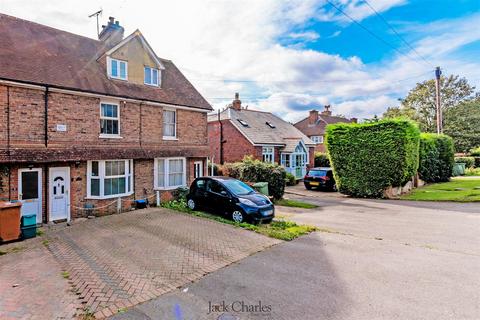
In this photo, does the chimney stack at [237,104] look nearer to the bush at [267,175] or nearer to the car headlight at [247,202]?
the bush at [267,175]

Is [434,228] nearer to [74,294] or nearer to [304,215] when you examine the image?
[304,215]

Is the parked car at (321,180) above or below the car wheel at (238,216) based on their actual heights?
above

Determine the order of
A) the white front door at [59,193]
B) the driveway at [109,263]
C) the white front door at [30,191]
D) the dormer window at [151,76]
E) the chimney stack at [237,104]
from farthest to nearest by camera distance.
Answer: the chimney stack at [237,104], the dormer window at [151,76], the white front door at [59,193], the white front door at [30,191], the driveway at [109,263]

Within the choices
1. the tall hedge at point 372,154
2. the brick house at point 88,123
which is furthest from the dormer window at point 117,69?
the tall hedge at point 372,154

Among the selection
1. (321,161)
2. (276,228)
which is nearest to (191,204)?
(276,228)

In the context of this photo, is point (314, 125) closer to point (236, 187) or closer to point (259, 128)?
point (259, 128)

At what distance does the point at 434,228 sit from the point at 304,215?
4921 mm

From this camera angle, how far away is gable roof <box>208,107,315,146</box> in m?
26.3

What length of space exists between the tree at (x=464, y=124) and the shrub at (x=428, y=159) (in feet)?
83.0

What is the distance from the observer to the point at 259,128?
28.9 m

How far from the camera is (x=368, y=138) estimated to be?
60.4 ft

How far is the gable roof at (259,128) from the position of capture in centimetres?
2630

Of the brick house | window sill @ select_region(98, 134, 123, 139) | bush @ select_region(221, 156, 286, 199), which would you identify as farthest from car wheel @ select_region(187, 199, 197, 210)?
bush @ select_region(221, 156, 286, 199)

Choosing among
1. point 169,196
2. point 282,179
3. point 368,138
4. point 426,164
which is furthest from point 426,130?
point 169,196
